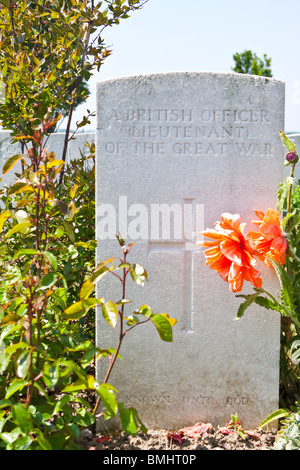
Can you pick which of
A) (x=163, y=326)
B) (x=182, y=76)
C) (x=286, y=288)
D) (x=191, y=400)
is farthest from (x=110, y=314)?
(x=182, y=76)

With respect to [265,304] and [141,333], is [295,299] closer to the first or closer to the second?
[265,304]

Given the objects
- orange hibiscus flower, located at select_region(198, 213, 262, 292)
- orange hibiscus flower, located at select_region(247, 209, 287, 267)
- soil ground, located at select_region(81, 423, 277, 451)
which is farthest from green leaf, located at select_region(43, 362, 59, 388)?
orange hibiscus flower, located at select_region(247, 209, 287, 267)

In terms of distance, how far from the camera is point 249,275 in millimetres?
2314

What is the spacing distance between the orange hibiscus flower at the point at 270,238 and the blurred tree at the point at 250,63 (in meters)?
12.8

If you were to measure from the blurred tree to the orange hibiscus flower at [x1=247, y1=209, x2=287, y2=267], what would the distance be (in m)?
12.8

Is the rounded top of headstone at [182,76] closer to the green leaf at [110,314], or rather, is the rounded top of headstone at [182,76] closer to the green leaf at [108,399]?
the green leaf at [110,314]

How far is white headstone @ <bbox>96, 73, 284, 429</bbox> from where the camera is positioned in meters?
2.57

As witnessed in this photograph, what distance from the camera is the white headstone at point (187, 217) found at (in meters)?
2.57

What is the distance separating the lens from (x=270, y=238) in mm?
2410

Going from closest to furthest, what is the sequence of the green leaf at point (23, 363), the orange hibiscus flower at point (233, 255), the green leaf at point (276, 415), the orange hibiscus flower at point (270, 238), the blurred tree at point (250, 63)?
the green leaf at point (23, 363)
the orange hibiscus flower at point (233, 255)
the orange hibiscus flower at point (270, 238)
the green leaf at point (276, 415)
the blurred tree at point (250, 63)

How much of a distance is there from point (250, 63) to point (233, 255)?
14233 mm

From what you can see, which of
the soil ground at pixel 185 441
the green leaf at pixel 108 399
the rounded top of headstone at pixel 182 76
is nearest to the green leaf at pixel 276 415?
the soil ground at pixel 185 441

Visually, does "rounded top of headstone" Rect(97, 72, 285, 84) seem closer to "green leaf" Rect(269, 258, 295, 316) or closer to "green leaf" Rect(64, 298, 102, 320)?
"green leaf" Rect(269, 258, 295, 316)

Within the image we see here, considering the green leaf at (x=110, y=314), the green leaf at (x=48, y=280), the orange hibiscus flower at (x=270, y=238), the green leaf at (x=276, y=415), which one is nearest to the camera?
the green leaf at (x=110, y=314)
